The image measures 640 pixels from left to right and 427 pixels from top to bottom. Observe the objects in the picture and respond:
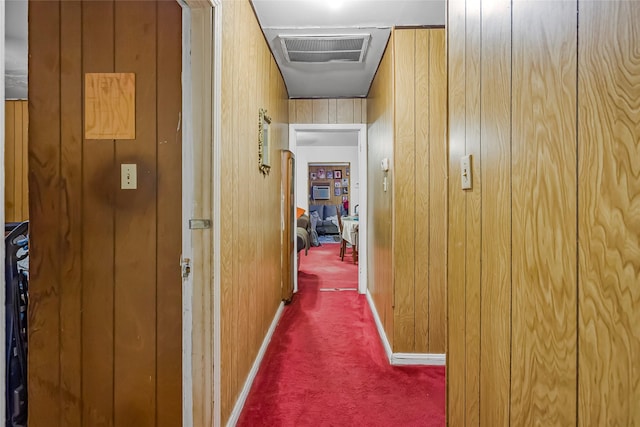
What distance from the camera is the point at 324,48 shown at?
2879 millimetres

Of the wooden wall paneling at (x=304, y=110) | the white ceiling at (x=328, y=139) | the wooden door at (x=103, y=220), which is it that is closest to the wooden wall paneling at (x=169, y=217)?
the wooden door at (x=103, y=220)

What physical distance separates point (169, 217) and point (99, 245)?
0.33 metres

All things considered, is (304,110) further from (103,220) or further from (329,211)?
(329,211)

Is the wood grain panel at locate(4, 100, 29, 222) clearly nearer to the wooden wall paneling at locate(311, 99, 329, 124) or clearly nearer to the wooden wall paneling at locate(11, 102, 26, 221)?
the wooden wall paneling at locate(11, 102, 26, 221)

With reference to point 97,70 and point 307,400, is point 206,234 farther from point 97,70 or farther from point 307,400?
point 307,400

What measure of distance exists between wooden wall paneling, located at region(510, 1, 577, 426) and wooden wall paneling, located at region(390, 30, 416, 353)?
1578 millimetres

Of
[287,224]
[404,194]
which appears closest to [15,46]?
[287,224]

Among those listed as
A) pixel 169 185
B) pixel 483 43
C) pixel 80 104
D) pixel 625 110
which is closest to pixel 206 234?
pixel 169 185

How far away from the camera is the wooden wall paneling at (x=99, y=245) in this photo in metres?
1.51

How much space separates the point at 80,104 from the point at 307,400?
1846 mm

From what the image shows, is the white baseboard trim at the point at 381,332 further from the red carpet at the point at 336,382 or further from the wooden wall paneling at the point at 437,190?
the wooden wall paneling at the point at 437,190

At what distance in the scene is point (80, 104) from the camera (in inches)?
59.8

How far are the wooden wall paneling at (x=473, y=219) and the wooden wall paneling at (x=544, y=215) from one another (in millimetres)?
226

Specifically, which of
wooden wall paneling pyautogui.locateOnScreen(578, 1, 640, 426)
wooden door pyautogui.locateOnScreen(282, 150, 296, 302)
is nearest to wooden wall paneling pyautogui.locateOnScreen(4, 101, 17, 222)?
wooden door pyautogui.locateOnScreen(282, 150, 296, 302)
